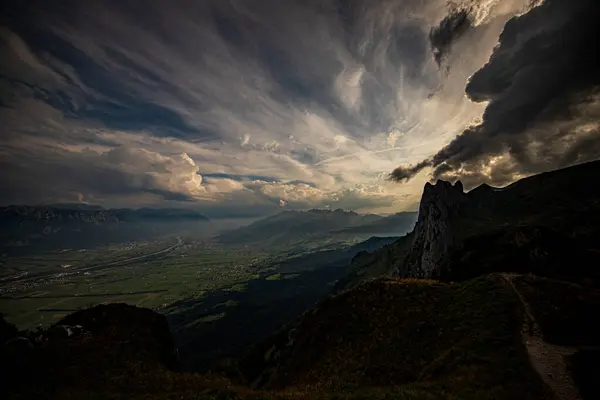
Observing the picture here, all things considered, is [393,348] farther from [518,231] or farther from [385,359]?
[518,231]

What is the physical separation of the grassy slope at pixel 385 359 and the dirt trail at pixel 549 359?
83 cm

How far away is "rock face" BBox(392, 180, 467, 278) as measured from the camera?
12879cm

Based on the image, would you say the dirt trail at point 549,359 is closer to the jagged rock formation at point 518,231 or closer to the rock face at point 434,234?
the jagged rock formation at point 518,231

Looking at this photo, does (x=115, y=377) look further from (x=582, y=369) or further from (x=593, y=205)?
(x=593, y=205)

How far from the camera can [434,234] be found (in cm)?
14550

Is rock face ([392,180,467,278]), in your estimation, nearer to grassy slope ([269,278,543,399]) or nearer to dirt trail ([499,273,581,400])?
grassy slope ([269,278,543,399])

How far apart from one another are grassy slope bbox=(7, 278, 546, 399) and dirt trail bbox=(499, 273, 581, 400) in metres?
0.83

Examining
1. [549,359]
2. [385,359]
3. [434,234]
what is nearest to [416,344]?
[385,359]

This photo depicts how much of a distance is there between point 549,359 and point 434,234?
131 metres

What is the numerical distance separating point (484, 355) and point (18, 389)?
4326 centimetres

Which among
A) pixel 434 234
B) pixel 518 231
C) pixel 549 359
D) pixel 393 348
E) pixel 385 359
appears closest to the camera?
pixel 549 359

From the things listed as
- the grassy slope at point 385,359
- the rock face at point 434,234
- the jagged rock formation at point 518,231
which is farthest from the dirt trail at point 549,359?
the rock face at point 434,234

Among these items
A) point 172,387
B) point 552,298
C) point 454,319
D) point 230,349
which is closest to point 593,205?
point 552,298

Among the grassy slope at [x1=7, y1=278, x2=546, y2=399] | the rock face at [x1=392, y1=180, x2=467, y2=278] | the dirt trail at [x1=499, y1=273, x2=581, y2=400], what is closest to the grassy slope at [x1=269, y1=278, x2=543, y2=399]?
the grassy slope at [x1=7, y1=278, x2=546, y2=399]
